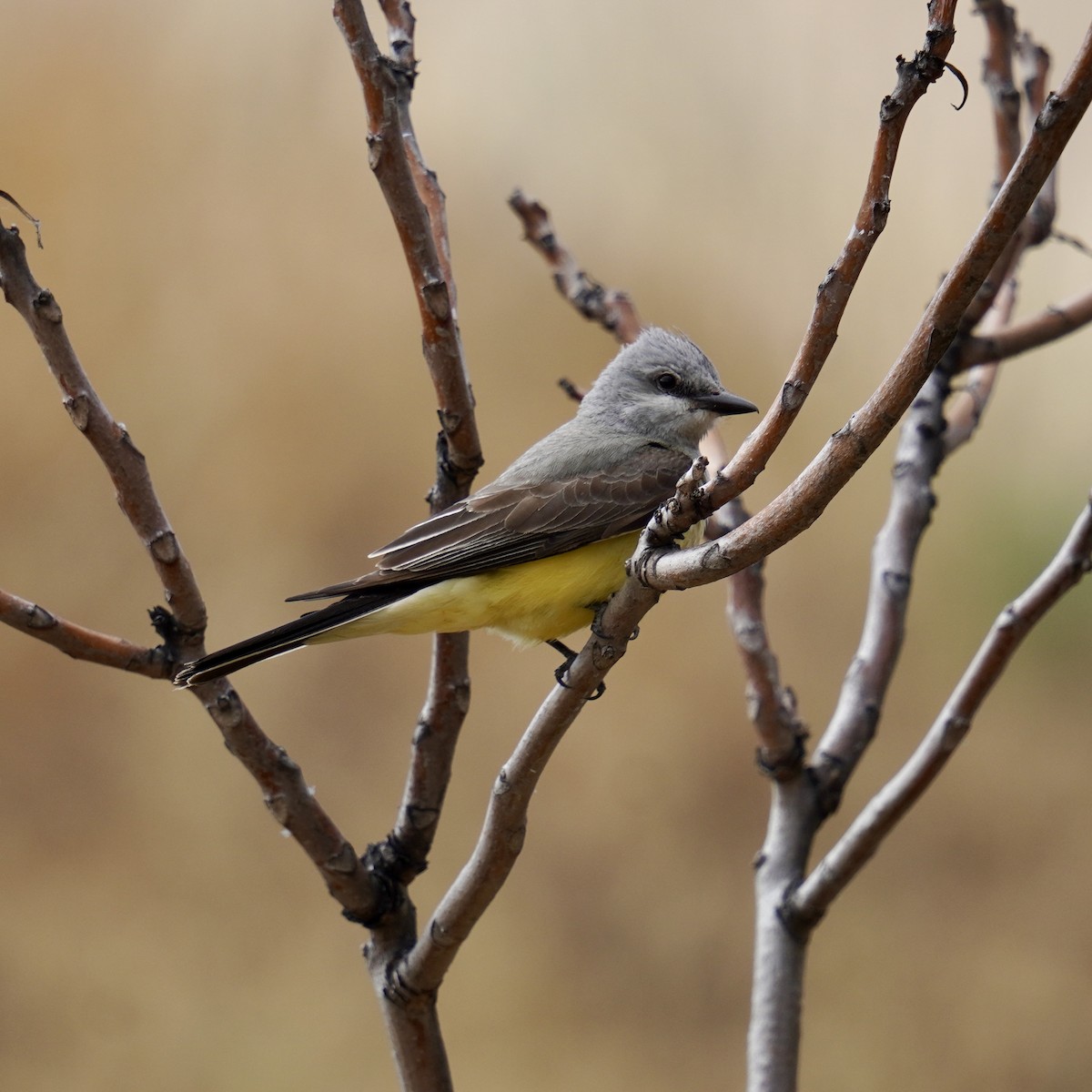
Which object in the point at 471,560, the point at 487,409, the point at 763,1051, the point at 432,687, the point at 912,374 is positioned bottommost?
the point at 763,1051

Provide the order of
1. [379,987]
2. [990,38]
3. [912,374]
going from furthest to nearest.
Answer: [990,38] < [379,987] < [912,374]

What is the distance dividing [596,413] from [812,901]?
40.7 inches

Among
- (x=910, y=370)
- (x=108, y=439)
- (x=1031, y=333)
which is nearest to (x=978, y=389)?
(x=1031, y=333)

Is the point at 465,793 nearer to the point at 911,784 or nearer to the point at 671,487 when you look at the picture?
the point at 671,487

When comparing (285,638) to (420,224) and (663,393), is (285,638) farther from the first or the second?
(663,393)

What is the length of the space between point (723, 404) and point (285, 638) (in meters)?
0.99

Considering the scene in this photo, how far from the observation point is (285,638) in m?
1.79

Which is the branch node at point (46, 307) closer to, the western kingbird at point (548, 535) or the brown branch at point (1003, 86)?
the western kingbird at point (548, 535)

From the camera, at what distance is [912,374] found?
3.37ft

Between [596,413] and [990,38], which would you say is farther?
[596,413]

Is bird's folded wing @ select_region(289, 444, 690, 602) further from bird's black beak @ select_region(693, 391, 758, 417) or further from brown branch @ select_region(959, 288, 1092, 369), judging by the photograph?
brown branch @ select_region(959, 288, 1092, 369)

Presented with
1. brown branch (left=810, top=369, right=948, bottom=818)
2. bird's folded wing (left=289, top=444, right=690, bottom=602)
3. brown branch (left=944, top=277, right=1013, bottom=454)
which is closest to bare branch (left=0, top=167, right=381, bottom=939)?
bird's folded wing (left=289, top=444, right=690, bottom=602)

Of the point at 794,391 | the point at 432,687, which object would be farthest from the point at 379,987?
the point at 794,391

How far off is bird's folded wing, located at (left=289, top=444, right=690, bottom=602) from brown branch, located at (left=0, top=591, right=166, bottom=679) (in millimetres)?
318
